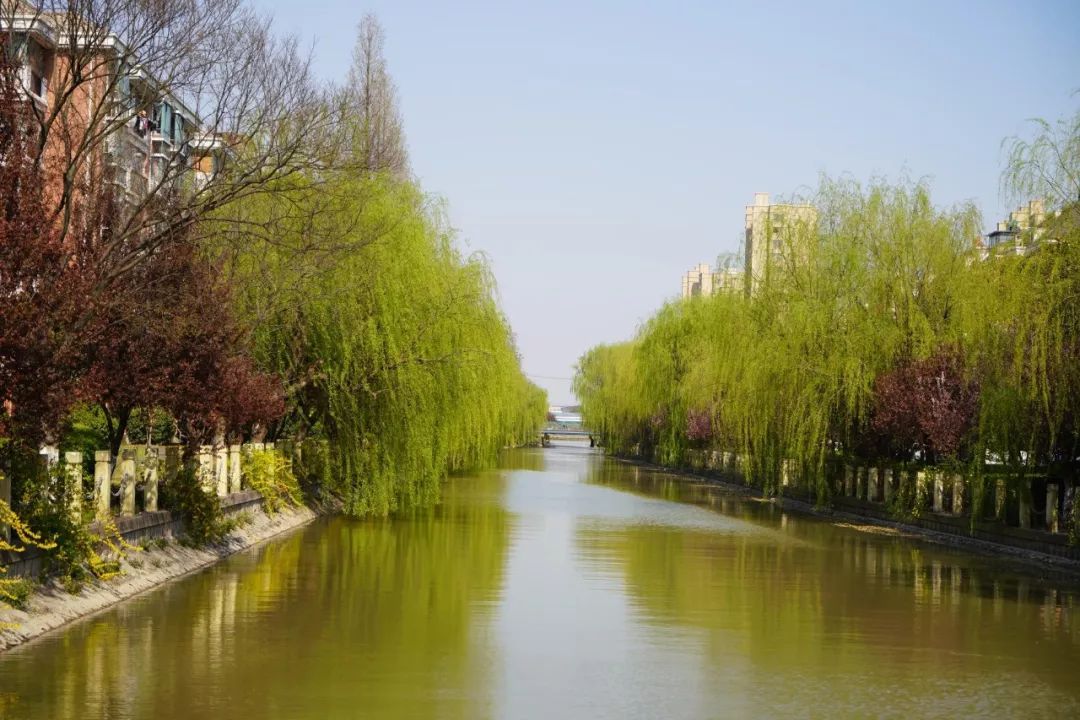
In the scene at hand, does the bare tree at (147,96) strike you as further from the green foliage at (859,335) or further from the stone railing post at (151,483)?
the green foliage at (859,335)

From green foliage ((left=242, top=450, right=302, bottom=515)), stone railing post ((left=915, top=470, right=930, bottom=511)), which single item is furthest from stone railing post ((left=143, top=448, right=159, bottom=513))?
stone railing post ((left=915, top=470, right=930, bottom=511))

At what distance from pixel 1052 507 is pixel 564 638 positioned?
45.1 ft

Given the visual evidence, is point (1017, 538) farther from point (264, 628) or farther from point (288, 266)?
point (264, 628)

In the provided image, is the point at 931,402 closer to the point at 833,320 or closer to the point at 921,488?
the point at 921,488

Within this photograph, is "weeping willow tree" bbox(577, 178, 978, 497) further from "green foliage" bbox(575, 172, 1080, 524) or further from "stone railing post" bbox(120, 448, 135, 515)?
"stone railing post" bbox(120, 448, 135, 515)

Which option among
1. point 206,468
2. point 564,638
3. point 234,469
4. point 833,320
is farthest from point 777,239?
point 564,638

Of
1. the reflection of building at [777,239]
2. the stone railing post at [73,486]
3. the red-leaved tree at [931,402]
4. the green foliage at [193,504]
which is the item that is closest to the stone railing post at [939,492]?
the red-leaved tree at [931,402]

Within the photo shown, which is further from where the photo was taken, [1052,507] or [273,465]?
[273,465]

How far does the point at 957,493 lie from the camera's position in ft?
102

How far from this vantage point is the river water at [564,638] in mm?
11297

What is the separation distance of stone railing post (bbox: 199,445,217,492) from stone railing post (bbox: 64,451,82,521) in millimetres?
6109

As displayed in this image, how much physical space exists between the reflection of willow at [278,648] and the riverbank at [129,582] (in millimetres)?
237

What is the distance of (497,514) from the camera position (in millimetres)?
35281

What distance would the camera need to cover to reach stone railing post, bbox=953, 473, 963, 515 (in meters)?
30.7
